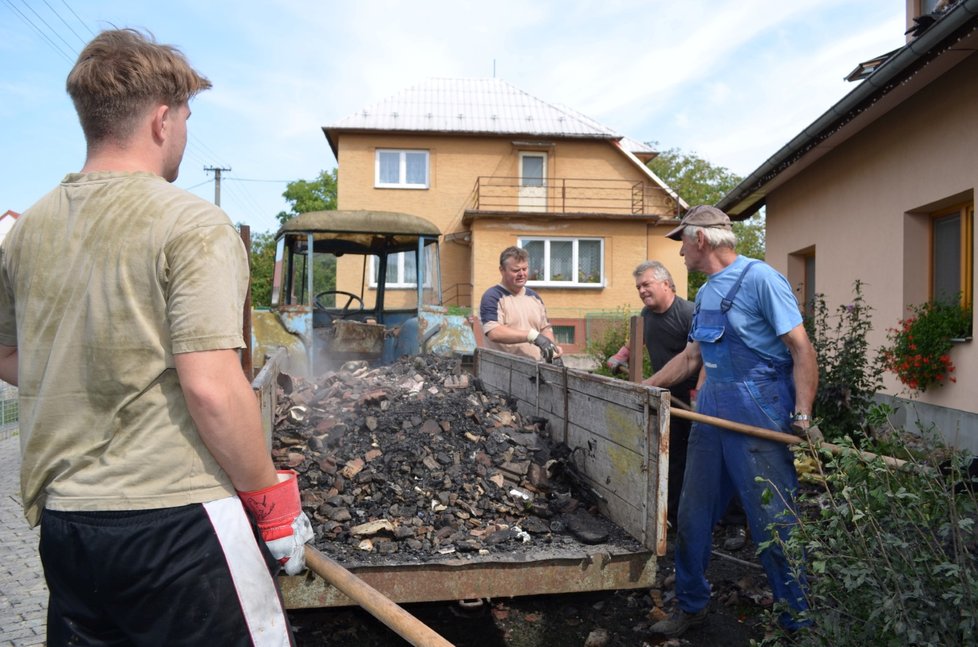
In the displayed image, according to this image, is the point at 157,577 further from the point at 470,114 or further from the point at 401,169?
the point at 470,114

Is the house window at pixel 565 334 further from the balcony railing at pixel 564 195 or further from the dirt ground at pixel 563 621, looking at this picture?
the dirt ground at pixel 563 621

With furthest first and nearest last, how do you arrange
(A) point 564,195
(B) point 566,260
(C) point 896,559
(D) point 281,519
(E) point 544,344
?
1. (A) point 564,195
2. (B) point 566,260
3. (E) point 544,344
4. (C) point 896,559
5. (D) point 281,519

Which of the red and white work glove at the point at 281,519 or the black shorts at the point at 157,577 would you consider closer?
the black shorts at the point at 157,577

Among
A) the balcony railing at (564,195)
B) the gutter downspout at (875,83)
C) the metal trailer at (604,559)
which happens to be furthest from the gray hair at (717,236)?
the balcony railing at (564,195)

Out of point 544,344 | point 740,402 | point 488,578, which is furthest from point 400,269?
point 488,578

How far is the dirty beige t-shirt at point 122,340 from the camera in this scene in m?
1.55

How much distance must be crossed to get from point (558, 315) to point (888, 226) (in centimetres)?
1515

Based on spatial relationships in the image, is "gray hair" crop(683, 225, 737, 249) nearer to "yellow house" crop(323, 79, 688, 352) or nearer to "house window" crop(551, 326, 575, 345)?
"yellow house" crop(323, 79, 688, 352)

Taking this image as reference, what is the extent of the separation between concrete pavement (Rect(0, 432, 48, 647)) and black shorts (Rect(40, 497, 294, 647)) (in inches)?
90.1

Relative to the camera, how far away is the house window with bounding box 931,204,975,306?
6614mm

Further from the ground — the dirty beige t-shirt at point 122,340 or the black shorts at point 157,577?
the dirty beige t-shirt at point 122,340

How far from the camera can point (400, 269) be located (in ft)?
26.4

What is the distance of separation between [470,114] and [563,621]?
2227 centimetres

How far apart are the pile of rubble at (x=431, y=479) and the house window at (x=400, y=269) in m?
3.16
